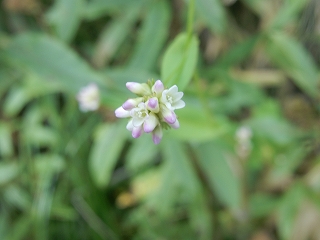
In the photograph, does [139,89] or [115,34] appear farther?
[115,34]

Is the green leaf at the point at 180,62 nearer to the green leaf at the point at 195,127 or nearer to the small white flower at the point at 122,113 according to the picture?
the small white flower at the point at 122,113

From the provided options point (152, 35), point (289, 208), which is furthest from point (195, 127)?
point (289, 208)

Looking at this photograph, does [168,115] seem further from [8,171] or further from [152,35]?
[8,171]

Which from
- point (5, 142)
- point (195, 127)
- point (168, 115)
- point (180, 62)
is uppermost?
point (5, 142)

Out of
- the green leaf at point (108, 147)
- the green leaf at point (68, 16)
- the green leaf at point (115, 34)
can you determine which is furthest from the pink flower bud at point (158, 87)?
the green leaf at point (115, 34)

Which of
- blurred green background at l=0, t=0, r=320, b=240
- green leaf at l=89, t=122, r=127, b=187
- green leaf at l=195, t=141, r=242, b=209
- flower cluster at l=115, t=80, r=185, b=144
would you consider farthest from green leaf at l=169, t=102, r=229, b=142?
Answer: flower cluster at l=115, t=80, r=185, b=144
